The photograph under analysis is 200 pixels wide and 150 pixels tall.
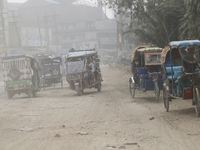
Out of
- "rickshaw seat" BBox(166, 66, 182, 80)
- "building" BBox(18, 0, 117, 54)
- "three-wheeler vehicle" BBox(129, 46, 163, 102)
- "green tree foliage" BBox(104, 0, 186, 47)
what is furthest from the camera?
"building" BBox(18, 0, 117, 54)

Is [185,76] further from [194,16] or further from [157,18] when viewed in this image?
[157,18]

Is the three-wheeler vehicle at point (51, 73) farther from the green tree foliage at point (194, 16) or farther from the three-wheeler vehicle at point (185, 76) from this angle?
the three-wheeler vehicle at point (185, 76)

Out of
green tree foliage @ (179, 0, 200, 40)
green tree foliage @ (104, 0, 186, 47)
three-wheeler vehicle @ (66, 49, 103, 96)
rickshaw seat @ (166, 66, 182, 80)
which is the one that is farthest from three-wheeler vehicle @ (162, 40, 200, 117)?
three-wheeler vehicle @ (66, 49, 103, 96)

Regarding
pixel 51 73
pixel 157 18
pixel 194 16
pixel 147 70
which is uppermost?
pixel 157 18

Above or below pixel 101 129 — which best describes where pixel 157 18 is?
above

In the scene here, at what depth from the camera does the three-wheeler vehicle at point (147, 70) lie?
13075mm

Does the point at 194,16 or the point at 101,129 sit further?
the point at 194,16

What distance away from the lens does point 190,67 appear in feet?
31.2

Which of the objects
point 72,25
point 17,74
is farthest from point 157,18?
point 72,25

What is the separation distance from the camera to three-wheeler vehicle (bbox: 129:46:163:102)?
13.1 metres

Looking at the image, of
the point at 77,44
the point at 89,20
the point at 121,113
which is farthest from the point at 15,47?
the point at 121,113

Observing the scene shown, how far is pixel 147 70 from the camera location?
46.0 feet

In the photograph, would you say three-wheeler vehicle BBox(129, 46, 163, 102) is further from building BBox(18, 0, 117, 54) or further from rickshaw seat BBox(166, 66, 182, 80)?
building BBox(18, 0, 117, 54)

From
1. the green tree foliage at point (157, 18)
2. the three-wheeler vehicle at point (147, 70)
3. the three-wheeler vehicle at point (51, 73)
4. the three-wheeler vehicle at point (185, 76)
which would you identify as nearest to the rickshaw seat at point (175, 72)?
the three-wheeler vehicle at point (185, 76)
